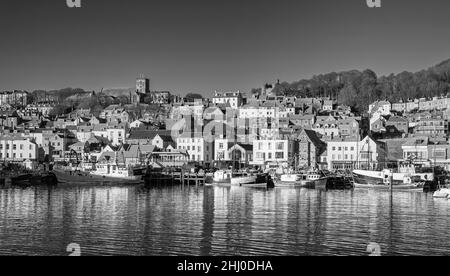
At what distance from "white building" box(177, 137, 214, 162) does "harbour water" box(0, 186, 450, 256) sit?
23.3 m

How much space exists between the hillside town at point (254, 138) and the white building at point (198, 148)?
0.28ft

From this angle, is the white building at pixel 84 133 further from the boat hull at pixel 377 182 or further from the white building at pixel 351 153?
the boat hull at pixel 377 182

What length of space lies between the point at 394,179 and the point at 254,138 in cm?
1929

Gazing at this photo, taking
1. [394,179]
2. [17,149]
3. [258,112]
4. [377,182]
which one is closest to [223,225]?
[377,182]

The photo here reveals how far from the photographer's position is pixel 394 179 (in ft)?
127

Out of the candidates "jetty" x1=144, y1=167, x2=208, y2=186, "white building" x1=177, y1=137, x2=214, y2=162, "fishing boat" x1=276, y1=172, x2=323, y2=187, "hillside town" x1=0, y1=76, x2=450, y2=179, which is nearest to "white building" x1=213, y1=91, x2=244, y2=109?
"hillside town" x1=0, y1=76, x2=450, y2=179

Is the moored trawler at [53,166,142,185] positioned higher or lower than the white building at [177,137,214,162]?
lower

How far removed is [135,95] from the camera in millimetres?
102438

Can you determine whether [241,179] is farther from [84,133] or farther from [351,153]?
[84,133]

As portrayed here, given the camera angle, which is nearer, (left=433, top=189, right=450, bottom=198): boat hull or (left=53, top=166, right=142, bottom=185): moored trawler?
(left=433, top=189, right=450, bottom=198): boat hull

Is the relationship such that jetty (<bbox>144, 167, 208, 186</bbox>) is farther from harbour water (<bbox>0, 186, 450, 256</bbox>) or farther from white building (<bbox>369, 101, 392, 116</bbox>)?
white building (<bbox>369, 101, 392, 116</bbox>)

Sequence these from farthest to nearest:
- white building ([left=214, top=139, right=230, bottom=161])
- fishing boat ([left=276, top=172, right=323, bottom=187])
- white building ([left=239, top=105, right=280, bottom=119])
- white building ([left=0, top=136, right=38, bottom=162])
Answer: white building ([left=239, top=105, right=280, bottom=119])
white building ([left=0, top=136, right=38, bottom=162])
white building ([left=214, top=139, right=230, bottom=161])
fishing boat ([left=276, top=172, right=323, bottom=187])

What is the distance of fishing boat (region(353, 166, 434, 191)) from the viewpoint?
1474 inches
